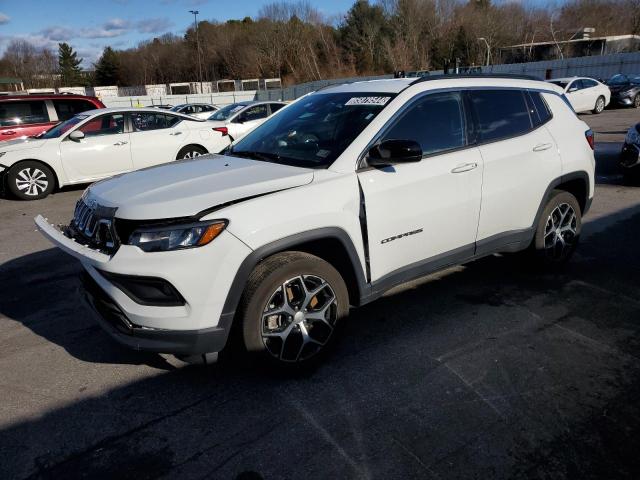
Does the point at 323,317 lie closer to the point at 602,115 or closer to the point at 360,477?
the point at 360,477

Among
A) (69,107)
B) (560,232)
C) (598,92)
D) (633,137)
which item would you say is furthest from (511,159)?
(598,92)

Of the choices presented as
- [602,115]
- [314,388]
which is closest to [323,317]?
[314,388]

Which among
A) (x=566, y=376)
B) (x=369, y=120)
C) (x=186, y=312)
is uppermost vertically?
(x=369, y=120)

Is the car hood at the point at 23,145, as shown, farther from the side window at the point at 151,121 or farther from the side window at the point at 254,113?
the side window at the point at 254,113

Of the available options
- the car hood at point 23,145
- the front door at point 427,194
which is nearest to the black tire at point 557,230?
the front door at point 427,194

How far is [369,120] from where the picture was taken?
3.39 metres

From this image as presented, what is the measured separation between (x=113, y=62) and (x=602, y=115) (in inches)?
4085

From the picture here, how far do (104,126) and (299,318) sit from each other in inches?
307

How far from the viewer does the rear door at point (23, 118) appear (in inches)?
417

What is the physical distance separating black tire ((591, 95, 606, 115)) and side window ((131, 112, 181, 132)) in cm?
1789

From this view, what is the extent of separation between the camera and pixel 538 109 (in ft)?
14.3

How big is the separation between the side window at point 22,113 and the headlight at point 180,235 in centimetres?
1007

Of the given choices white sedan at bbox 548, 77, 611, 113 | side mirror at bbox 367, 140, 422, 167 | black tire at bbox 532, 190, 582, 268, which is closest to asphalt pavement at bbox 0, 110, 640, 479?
black tire at bbox 532, 190, 582, 268

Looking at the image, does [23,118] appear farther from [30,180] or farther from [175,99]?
[175,99]
